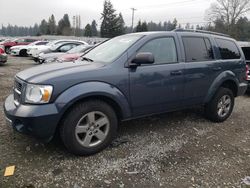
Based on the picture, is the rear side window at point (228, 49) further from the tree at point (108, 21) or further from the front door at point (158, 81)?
the tree at point (108, 21)

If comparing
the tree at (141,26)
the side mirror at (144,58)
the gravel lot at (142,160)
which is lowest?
the gravel lot at (142,160)

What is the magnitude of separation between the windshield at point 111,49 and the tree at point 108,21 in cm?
5815

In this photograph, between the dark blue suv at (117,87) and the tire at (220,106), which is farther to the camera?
the tire at (220,106)

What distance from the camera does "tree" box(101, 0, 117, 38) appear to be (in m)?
62.2

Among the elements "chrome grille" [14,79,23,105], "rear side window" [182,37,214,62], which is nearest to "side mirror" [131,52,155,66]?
"rear side window" [182,37,214,62]

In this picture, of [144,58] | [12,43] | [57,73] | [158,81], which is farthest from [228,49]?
[12,43]

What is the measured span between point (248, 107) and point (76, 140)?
5096 mm

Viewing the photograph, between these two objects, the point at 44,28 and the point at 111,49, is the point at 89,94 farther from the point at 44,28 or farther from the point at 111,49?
the point at 44,28

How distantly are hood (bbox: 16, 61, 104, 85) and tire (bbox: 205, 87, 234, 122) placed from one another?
2.57 metres

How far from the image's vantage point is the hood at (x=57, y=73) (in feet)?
10.8

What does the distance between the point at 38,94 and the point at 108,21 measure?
63.5 metres

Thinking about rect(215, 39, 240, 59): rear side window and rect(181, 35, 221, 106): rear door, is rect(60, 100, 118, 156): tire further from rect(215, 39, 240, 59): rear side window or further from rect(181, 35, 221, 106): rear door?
rect(215, 39, 240, 59): rear side window

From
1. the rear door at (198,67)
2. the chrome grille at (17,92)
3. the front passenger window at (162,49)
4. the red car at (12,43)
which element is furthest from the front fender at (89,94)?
the red car at (12,43)

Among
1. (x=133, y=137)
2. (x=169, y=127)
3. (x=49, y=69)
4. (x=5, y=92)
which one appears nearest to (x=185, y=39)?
(x=169, y=127)
